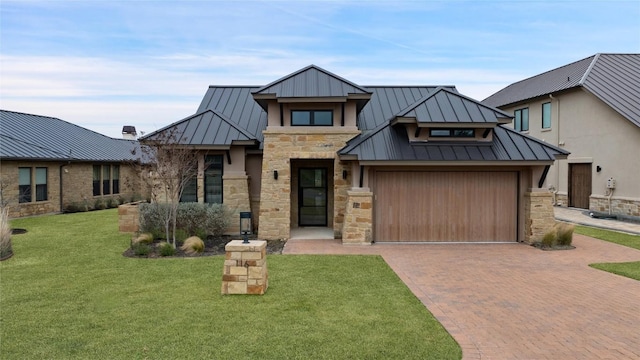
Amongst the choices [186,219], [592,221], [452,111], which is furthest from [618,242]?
[186,219]

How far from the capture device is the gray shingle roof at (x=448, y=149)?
11.8 meters

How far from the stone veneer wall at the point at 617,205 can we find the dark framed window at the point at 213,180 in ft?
58.7

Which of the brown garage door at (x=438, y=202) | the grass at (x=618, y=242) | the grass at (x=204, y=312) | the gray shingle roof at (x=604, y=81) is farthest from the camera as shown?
the gray shingle roof at (x=604, y=81)

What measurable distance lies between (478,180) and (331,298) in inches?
299

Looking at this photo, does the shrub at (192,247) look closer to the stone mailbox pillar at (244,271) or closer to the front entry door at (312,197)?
the stone mailbox pillar at (244,271)

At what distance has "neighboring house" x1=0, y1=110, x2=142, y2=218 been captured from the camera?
60.4ft

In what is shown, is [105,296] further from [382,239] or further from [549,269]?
[549,269]

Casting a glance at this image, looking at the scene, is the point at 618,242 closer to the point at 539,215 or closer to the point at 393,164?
the point at 539,215

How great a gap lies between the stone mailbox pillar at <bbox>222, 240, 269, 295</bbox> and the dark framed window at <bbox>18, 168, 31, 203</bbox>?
16.9 meters

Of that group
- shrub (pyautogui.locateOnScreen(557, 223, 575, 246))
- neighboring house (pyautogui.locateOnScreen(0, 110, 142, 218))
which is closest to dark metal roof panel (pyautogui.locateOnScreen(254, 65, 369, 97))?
shrub (pyautogui.locateOnScreen(557, 223, 575, 246))

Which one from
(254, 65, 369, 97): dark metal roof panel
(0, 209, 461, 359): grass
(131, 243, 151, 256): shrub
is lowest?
(0, 209, 461, 359): grass

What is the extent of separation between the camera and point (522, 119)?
25.8 m

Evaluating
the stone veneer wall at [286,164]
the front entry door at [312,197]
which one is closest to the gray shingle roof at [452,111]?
the stone veneer wall at [286,164]

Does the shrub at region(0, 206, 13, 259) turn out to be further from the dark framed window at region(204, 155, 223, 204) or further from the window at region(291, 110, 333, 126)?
the window at region(291, 110, 333, 126)
